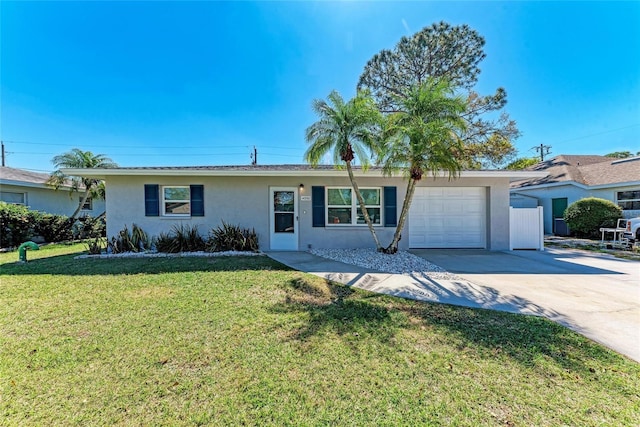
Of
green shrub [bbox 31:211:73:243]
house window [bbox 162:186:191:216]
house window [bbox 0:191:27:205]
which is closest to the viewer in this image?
house window [bbox 162:186:191:216]

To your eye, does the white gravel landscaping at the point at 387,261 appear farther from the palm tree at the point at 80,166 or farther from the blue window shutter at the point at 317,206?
the palm tree at the point at 80,166

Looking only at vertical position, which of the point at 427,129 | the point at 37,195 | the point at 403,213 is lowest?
the point at 403,213

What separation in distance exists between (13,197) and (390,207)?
1778cm

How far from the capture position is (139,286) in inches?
205

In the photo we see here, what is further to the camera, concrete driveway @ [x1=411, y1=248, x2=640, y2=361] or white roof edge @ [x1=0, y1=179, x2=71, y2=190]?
white roof edge @ [x1=0, y1=179, x2=71, y2=190]

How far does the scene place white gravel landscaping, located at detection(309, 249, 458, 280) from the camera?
6500 mm

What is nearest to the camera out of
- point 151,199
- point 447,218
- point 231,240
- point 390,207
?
point 231,240

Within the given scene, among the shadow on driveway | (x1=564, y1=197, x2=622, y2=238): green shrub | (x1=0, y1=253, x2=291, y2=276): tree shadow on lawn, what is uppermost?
(x1=564, y1=197, x2=622, y2=238): green shrub

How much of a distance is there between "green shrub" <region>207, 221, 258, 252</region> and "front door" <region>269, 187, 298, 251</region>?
0.74 metres

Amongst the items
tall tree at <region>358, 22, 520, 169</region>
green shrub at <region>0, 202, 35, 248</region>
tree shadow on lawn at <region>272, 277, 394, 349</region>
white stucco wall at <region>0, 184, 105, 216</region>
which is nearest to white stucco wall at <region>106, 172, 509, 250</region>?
tree shadow on lawn at <region>272, 277, 394, 349</region>

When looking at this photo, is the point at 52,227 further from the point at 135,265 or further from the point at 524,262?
the point at 524,262

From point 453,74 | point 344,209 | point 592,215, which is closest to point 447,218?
point 344,209

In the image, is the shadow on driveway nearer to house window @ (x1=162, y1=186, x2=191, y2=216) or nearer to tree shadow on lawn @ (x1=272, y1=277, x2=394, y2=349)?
tree shadow on lawn @ (x1=272, y1=277, x2=394, y2=349)

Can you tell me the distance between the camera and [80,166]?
1354cm
